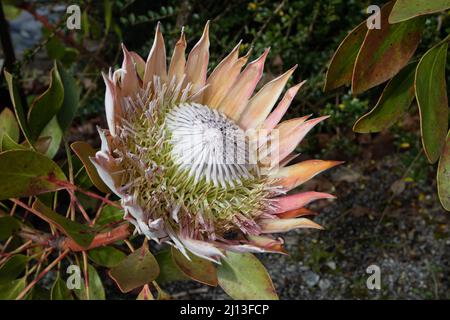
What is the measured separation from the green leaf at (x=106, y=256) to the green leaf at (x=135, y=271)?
28 centimetres

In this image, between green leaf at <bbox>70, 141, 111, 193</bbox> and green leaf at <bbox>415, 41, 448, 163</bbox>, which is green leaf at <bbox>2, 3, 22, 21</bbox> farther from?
green leaf at <bbox>415, 41, 448, 163</bbox>

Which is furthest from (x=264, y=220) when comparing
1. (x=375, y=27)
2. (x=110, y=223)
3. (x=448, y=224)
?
(x=448, y=224)

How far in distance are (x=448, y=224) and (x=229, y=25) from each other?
1027mm

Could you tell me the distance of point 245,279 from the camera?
1205 mm

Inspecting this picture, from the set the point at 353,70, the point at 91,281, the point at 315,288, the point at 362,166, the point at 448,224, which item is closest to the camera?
the point at 353,70

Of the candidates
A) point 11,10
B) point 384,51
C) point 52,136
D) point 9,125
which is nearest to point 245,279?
point 384,51

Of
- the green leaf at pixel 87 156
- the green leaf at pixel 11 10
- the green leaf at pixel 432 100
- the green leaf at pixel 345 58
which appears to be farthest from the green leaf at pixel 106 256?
the green leaf at pixel 11 10

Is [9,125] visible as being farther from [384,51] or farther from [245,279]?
[384,51]

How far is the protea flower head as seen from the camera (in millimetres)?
1168

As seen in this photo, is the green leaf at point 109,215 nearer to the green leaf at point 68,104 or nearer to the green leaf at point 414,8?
the green leaf at point 68,104

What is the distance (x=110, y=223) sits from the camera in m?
1.27

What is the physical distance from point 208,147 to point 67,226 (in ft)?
0.97

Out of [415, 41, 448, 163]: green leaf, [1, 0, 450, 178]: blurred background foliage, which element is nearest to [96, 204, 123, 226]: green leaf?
[415, 41, 448, 163]: green leaf

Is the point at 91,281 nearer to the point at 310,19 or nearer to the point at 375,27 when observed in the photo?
the point at 375,27
